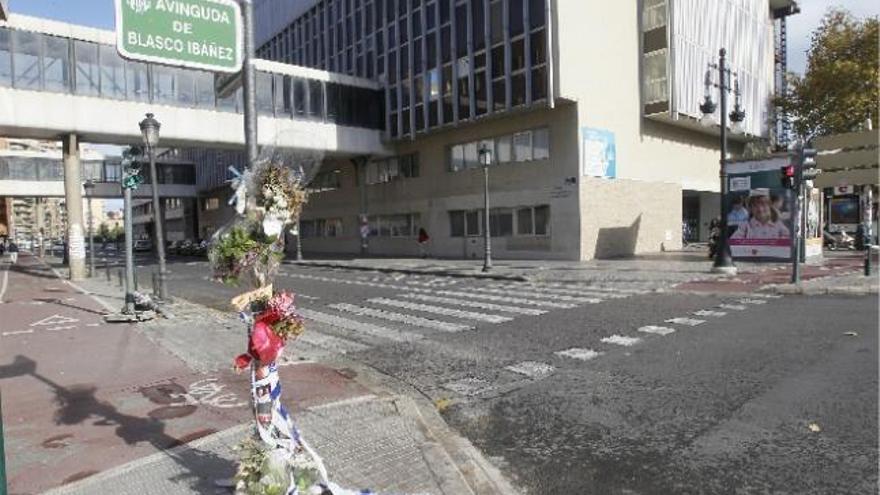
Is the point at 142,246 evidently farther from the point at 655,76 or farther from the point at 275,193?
the point at 275,193

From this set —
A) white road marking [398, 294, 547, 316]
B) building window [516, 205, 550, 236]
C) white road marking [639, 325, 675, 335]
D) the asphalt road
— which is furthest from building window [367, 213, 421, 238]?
white road marking [639, 325, 675, 335]

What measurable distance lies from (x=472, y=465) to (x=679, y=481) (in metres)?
1.45

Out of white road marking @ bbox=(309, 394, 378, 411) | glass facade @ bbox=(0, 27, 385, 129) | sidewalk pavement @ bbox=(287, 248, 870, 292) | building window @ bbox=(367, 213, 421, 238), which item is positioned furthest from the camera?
building window @ bbox=(367, 213, 421, 238)

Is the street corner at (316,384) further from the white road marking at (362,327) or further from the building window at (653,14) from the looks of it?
the building window at (653,14)

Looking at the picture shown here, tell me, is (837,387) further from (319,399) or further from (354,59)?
(354,59)

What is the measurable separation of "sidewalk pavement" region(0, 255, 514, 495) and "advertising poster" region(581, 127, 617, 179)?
1938cm

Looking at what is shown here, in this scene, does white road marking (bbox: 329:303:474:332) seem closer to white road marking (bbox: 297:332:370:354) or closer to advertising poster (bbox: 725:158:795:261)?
white road marking (bbox: 297:332:370:354)

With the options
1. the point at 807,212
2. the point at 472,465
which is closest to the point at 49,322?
the point at 472,465

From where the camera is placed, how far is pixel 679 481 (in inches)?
169

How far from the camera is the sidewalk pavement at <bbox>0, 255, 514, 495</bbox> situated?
425cm

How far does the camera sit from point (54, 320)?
41.8 feet

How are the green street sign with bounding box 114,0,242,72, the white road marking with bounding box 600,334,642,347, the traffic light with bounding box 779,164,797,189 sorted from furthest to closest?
the traffic light with bounding box 779,164,797,189, the white road marking with bounding box 600,334,642,347, the green street sign with bounding box 114,0,242,72

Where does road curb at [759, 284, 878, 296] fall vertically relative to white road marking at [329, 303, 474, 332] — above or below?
above

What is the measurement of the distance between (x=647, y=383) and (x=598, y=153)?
829 inches
